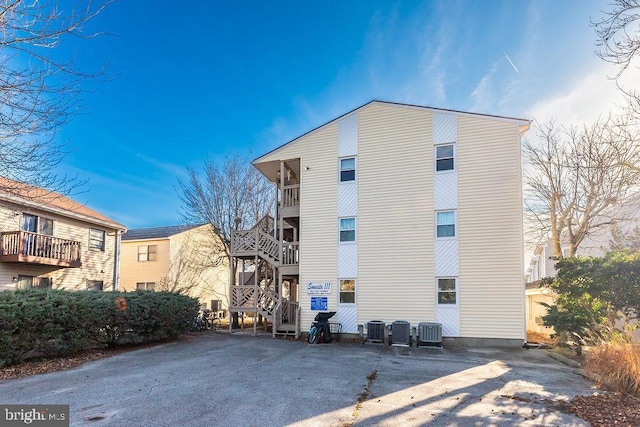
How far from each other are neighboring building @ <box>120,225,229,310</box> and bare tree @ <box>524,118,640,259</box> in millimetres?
17774

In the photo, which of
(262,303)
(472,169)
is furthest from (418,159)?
(262,303)

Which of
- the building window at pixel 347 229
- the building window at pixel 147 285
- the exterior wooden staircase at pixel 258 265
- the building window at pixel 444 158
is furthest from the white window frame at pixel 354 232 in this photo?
the building window at pixel 147 285

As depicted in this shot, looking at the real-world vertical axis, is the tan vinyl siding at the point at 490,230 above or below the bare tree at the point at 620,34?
below

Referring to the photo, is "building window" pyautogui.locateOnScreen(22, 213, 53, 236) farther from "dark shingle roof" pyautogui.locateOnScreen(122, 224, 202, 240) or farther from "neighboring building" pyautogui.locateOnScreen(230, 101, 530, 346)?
"dark shingle roof" pyautogui.locateOnScreen(122, 224, 202, 240)

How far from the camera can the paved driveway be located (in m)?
5.61

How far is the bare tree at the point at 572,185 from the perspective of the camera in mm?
13977

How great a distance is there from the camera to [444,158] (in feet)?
47.9

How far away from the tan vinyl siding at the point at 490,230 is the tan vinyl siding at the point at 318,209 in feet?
16.1

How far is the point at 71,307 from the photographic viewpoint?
32.9 feet

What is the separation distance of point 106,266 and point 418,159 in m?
16.5

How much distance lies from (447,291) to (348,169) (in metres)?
6.16

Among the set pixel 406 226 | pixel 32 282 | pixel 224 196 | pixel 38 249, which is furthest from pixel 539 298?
pixel 32 282

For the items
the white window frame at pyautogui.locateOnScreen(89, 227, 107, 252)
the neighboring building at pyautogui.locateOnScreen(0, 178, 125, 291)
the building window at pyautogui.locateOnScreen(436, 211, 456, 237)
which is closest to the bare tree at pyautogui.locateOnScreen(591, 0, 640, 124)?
the building window at pyautogui.locateOnScreen(436, 211, 456, 237)

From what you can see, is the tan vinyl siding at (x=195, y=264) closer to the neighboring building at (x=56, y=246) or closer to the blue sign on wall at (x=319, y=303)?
the neighboring building at (x=56, y=246)
